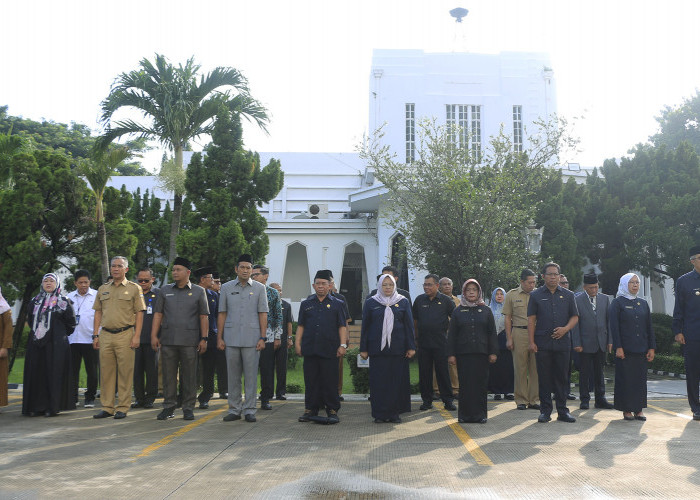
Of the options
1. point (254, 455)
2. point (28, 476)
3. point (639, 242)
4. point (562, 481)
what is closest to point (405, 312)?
point (254, 455)

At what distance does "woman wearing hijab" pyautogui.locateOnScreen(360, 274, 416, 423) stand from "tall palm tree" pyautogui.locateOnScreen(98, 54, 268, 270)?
9263 mm

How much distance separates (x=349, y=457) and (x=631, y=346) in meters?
4.57

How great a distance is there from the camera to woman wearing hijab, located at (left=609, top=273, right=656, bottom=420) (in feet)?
28.8

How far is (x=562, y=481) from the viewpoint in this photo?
5371mm

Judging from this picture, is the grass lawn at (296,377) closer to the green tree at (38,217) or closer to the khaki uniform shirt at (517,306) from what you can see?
the green tree at (38,217)

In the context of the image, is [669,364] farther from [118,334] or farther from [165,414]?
[118,334]

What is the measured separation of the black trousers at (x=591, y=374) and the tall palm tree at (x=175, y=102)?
1043 centimetres

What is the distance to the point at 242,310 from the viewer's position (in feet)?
28.8

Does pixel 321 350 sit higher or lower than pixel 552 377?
higher

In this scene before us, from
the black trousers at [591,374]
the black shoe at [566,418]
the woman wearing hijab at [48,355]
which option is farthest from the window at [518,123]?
the woman wearing hijab at [48,355]

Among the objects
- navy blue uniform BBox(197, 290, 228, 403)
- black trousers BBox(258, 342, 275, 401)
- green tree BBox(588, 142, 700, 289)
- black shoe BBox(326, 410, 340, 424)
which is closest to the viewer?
black shoe BBox(326, 410, 340, 424)

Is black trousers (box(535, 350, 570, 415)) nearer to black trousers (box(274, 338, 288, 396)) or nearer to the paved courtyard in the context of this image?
the paved courtyard

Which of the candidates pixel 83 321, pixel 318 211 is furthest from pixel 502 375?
pixel 318 211

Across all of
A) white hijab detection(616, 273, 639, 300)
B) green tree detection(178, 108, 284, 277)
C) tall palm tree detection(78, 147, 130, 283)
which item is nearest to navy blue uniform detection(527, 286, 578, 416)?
white hijab detection(616, 273, 639, 300)
